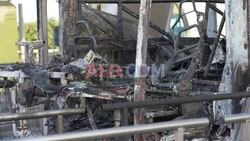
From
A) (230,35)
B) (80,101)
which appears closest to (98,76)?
(80,101)

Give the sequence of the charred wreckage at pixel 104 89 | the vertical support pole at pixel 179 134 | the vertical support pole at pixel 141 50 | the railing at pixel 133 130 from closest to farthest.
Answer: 1. the railing at pixel 133 130
2. the vertical support pole at pixel 179 134
3. the vertical support pole at pixel 141 50
4. the charred wreckage at pixel 104 89

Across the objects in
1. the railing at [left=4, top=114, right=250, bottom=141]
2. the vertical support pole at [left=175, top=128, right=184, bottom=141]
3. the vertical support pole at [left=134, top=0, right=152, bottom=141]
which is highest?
the vertical support pole at [left=134, top=0, right=152, bottom=141]

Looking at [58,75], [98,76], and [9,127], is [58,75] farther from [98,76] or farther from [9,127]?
[9,127]

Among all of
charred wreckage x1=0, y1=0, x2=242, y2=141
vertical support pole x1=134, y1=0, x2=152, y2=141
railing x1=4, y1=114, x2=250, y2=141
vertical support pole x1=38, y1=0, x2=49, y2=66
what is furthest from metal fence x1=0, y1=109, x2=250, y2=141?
vertical support pole x1=38, y1=0, x2=49, y2=66

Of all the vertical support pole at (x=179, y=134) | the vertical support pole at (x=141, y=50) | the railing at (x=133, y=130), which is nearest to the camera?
the railing at (x=133, y=130)

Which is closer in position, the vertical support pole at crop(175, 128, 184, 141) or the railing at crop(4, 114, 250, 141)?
the railing at crop(4, 114, 250, 141)

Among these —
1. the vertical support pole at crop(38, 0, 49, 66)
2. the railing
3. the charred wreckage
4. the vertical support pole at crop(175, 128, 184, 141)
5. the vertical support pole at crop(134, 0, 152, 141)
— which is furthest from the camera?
the vertical support pole at crop(38, 0, 49, 66)

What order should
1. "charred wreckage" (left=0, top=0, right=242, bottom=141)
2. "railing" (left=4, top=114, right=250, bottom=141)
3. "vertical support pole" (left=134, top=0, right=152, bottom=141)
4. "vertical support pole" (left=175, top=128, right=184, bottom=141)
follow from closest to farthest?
1. "railing" (left=4, top=114, right=250, bottom=141)
2. "vertical support pole" (left=175, top=128, right=184, bottom=141)
3. "vertical support pole" (left=134, top=0, right=152, bottom=141)
4. "charred wreckage" (left=0, top=0, right=242, bottom=141)

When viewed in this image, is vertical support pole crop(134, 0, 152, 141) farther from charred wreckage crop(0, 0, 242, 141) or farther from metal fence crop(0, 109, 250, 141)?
metal fence crop(0, 109, 250, 141)

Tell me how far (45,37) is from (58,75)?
2573mm

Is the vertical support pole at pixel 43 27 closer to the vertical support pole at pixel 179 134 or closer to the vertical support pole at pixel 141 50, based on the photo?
the vertical support pole at pixel 141 50

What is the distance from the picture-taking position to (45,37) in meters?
5.81

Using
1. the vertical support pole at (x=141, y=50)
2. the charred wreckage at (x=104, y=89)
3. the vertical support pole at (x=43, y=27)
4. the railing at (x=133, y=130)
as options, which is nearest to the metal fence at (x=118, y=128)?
the railing at (x=133, y=130)

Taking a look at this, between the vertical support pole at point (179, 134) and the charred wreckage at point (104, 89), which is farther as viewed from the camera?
the charred wreckage at point (104, 89)
